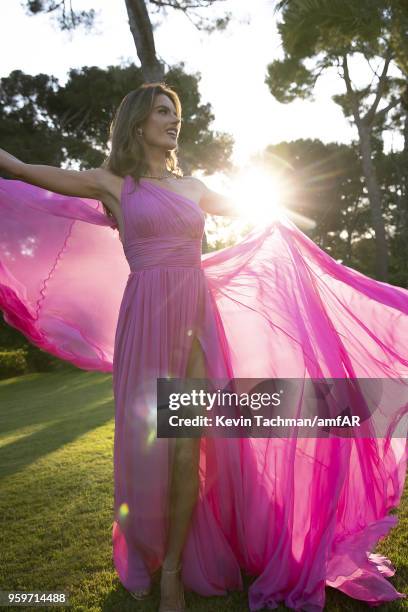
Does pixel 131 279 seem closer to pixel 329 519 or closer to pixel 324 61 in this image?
pixel 329 519

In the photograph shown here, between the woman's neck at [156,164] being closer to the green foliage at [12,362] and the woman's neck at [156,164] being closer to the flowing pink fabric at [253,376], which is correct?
the flowing pink fabric at [253,376]

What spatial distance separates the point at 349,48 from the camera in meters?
16.7

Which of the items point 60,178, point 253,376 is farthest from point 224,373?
point 60,178

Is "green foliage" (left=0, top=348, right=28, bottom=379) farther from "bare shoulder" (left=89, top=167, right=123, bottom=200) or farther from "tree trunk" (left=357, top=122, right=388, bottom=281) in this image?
"bare shoulder" (left=89, top=167, right=123, bottom=200)

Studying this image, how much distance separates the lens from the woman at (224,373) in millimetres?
2510

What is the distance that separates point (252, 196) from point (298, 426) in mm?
1658

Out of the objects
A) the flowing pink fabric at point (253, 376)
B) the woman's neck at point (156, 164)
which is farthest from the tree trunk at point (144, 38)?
the woman's neck at point (156, 164)

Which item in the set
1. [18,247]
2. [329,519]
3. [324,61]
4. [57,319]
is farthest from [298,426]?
[324,61]

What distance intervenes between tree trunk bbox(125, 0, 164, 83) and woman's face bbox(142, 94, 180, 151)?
14.5 feet

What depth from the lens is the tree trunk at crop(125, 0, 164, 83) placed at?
6.77 meters

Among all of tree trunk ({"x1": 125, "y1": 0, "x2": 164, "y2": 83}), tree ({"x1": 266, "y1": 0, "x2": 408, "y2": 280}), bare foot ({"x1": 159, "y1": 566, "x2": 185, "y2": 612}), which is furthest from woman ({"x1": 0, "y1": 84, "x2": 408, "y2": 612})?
tree ({"x1": 266, "y1": 0, "x2": 408, "y2": 280})

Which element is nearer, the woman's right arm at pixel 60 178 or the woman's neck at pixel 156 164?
the woman's right arm at pixel 60 178

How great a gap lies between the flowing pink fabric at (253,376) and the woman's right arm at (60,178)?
0.17 metres

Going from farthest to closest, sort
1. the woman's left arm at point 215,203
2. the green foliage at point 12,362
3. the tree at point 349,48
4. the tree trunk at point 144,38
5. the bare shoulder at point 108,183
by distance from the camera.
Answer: the green foliage at point 12,362 → the tree at point 349,48 → the tree trunk at point 144,38 → the woman's left arm at point 215,203 → the bare shoulder at point 108,183
